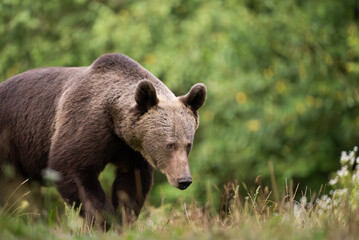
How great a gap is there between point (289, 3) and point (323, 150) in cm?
311

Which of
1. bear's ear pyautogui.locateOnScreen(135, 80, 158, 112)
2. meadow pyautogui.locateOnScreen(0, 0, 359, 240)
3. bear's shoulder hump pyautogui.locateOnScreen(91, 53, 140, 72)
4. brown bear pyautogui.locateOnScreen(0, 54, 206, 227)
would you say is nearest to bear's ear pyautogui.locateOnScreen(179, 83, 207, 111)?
brown bear pyautogui.locateOnScreen(0, 54, 206, 227)

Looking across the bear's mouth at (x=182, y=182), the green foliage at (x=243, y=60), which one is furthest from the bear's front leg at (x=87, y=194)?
the green foliage at (x=243, y=60)

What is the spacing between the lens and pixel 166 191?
11188 millimetres

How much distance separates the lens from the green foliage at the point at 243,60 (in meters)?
11.5

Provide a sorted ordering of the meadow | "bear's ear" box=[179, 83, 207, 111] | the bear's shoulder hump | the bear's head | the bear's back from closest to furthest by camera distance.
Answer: the bear's head < "bear's ear" box=[179, 83, 207, 111] < the bear's shoulder hump < the bear's back < the meadow

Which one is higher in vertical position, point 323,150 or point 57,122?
point 57,122

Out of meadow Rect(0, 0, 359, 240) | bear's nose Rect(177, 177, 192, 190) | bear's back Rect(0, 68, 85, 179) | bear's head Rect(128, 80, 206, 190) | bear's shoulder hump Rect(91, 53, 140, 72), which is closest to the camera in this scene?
bear's nose Rect(177, 177, 192, 190)

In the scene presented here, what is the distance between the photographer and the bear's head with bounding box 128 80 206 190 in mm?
4930

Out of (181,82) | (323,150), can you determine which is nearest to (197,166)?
(181,82)

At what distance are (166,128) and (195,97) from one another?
44 cm

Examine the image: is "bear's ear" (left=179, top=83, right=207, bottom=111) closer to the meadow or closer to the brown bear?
the brown bear

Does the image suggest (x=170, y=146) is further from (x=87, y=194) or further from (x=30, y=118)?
(x=30, y=118)

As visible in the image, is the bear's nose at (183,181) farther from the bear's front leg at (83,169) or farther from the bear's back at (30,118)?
the bear's back at (30,118)

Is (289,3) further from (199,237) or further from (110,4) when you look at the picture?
(199,237)
